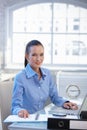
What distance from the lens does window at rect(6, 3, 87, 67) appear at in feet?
13.5

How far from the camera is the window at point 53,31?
411 cm

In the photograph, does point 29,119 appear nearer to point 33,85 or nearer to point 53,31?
point 33,85

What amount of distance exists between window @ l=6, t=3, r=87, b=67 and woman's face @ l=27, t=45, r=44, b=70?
235 centimetres

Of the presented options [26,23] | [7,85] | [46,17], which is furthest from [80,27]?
[7,85]

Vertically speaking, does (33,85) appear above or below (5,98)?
above

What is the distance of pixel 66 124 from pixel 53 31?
3146 mm

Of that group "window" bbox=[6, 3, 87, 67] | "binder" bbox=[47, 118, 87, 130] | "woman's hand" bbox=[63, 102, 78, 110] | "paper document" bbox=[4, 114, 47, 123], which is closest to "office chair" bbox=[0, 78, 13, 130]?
"woman's hand" bbox=[63, 102, 78, 110]

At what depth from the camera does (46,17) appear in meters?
4.15

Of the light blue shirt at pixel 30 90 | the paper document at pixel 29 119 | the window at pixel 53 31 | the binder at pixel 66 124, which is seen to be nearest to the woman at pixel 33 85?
the light blue shirt at pixel 30 90

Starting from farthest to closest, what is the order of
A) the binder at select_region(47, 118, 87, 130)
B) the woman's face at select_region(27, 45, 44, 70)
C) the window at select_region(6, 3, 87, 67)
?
1. the window at select_region(6, 3, 87, 67)
2. the woman's face at select_region(27, 45, 44, 70)
3. the binder at select_region(47, 118, 87, 130)

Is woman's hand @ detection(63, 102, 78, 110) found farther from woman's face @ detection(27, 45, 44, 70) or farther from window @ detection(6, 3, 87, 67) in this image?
window @ detection(6, 3, 87, 67)

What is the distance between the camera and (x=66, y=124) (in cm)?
110

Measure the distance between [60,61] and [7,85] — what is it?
7.65 ft

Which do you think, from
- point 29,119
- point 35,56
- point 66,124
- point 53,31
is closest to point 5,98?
point 35,56
